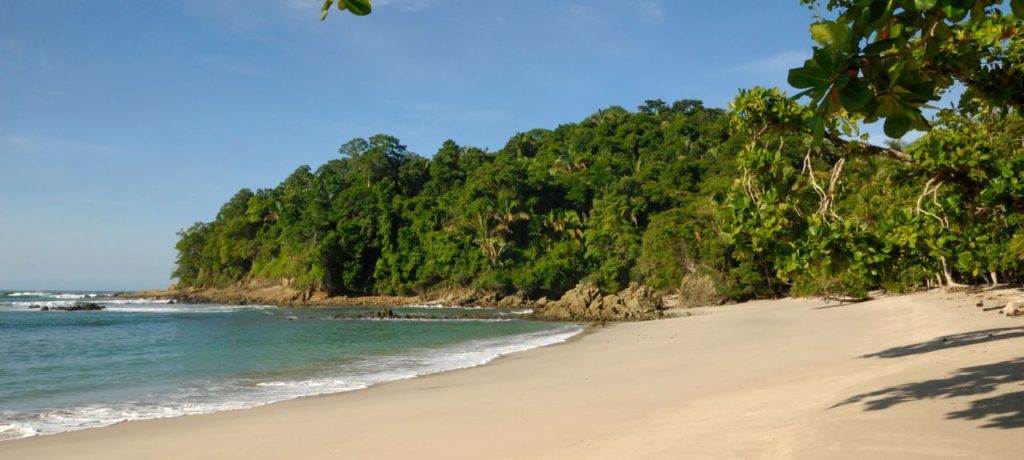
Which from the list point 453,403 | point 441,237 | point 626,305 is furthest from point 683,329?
point 441,237

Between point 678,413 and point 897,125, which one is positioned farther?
point 678,413

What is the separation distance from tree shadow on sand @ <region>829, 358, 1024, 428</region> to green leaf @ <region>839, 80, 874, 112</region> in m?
3.73

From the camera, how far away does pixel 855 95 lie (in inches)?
90.4

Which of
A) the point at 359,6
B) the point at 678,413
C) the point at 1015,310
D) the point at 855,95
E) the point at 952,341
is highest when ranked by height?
the point at 359,6

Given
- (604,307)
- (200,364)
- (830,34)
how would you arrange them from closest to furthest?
1. (830,34)
2. (200,364)
3. (604,307)

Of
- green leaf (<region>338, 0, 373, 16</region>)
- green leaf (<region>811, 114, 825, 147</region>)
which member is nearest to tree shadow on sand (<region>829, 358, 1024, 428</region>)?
green leaf (<region>811, 114, 825, 147</region>)

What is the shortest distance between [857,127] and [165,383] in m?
14.2

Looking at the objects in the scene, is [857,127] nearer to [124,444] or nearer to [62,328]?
[124,444]

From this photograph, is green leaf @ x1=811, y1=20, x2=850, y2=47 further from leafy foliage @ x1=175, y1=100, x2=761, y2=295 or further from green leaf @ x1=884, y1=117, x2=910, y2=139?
leafy foliage @ x1=175, y1=100, x2=761, y2=295

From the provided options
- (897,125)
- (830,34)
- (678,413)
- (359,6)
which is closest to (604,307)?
(678,413)

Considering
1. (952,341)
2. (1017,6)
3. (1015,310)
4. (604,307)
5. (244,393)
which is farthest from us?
(604,307)

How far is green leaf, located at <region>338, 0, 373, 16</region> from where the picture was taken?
2.69m

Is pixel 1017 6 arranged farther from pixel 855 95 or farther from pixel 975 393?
pixel 975 393

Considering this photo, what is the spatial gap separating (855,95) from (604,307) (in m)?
35.4
